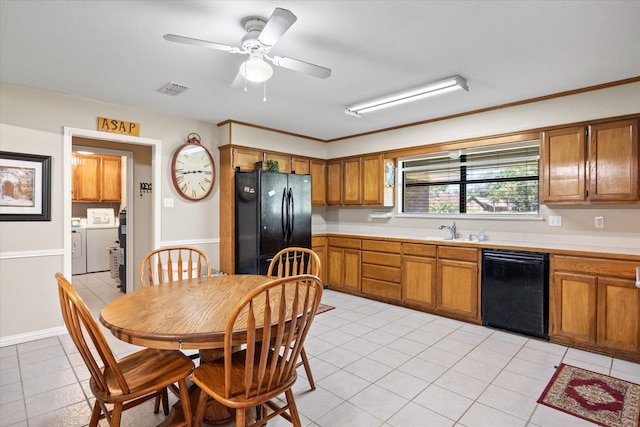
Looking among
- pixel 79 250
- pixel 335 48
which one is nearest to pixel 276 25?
pixel 335 48

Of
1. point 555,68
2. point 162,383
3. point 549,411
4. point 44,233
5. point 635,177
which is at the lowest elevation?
point 549,411

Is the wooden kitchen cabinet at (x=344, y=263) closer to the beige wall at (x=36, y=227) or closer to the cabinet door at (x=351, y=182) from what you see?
the cabinet door at (x=351, y=182)

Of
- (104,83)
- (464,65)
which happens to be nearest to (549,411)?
(464,65)

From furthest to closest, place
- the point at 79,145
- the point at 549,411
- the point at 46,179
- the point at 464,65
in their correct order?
the point at 79,145 < the point at 46,179 < the point at 464,65 < the point at 549,411

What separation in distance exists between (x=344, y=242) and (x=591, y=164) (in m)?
3.15

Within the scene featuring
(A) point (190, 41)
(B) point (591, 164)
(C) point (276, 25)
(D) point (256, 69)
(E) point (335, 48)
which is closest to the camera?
(C) point (276, 25)

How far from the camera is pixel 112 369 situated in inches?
58.7

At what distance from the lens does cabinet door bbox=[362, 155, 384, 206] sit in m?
4.92

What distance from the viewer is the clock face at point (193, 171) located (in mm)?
4180

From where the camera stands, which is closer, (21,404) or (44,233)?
(21,404)

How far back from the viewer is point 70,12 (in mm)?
2018

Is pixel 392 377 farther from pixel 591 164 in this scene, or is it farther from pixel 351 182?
pixel 351 182

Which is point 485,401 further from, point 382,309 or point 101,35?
point 101,35

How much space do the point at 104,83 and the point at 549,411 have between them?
173 inches
